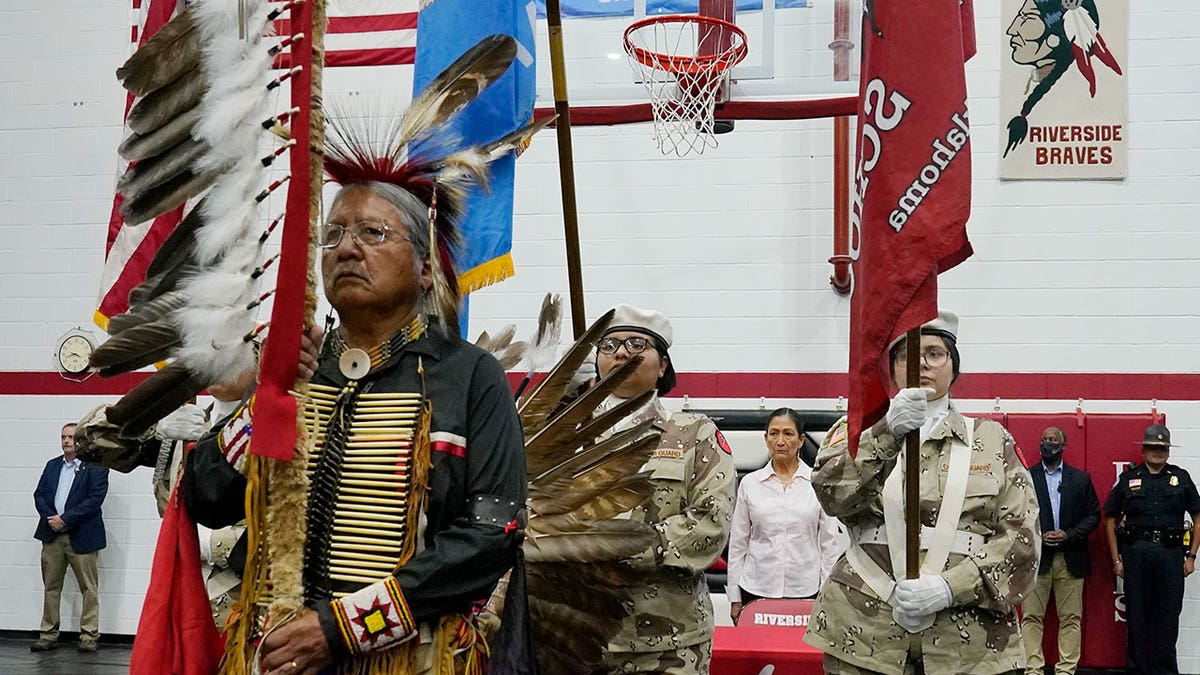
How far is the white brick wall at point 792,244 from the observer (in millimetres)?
7422

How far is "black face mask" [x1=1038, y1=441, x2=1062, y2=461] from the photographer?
7.21 meters

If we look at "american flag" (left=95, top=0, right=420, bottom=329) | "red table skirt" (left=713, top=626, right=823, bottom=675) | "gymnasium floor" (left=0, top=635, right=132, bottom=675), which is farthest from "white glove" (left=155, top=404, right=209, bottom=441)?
"gymnasium floor" (left=0, top=635, right=132, bottom=675)

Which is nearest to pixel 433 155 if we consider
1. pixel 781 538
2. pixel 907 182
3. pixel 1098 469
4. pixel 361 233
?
pixel 361 233

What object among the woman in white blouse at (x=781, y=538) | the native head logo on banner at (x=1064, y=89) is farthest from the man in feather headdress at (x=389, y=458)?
the native head logo on banner at (x=1064, y=89)

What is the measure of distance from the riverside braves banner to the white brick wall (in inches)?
176

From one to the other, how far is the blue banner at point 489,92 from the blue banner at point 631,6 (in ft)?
8.75

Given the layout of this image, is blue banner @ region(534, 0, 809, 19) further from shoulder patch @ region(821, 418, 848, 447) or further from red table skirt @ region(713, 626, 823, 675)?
shoulder patch @ region(821, 418, 848, 447)

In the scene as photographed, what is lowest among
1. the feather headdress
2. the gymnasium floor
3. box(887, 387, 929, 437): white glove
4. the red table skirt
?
the gymnasium floor

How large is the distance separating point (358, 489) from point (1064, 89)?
6.56 meters

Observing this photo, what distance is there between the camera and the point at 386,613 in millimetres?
1897

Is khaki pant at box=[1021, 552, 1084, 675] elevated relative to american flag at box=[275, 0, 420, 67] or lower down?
lower down

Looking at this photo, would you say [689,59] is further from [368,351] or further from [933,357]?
[368,351]

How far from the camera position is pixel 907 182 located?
2.93 metres

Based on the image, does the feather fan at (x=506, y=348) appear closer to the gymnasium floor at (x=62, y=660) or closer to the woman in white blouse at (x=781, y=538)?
the woman in white blouse at (x=781, y=538)
